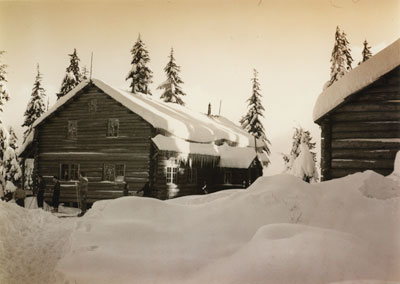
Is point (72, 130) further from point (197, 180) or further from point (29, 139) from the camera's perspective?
point (197, 180)

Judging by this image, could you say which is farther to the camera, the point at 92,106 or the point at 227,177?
the point at 227,177

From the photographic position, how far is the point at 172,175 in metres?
16.4

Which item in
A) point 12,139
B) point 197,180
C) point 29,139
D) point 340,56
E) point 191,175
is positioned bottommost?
point 197,180

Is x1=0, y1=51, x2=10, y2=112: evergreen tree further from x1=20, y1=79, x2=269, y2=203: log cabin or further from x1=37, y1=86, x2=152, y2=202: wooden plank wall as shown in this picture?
x1=37, y1=86, x2=152, y2=202: wooden plank wall

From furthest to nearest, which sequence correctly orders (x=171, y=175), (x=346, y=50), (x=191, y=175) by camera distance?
1. (x=191, y=175)
2. (x=171, y=175)
3. (x=346, y=50)

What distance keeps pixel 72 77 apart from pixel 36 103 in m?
1.23

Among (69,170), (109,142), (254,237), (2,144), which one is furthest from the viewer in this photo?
(109,142)

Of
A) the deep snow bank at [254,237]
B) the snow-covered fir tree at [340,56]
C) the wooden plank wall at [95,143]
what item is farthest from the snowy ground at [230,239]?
the wooden plank wall at [95,143]

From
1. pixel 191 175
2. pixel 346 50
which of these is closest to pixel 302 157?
pixel 346 50

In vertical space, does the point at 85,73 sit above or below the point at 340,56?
below

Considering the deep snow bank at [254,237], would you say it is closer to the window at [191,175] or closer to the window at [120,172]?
the window at [120,172]

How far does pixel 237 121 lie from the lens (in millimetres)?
11219

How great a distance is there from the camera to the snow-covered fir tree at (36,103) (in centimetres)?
965

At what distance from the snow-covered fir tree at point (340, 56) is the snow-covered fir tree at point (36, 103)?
763 cm
